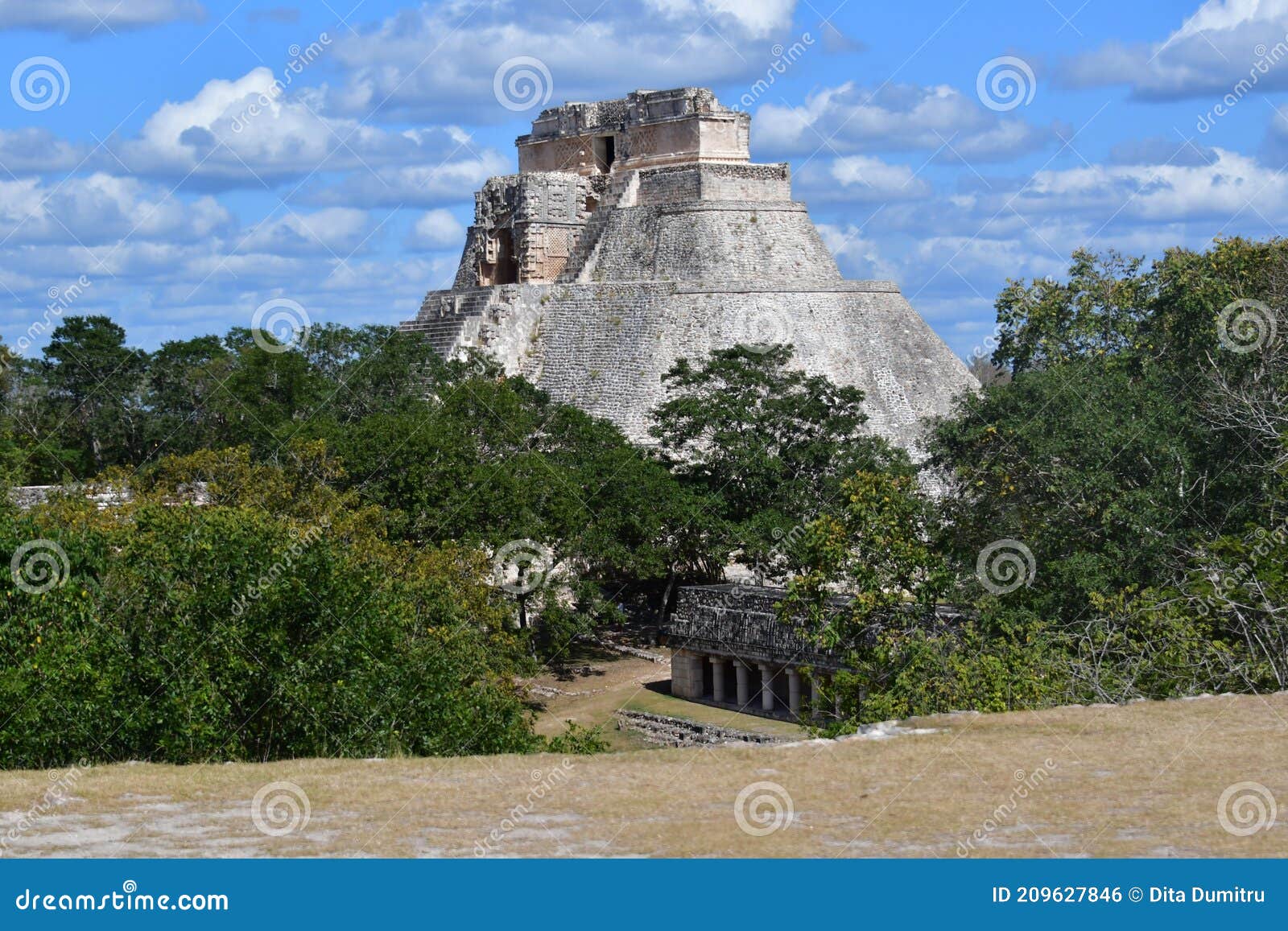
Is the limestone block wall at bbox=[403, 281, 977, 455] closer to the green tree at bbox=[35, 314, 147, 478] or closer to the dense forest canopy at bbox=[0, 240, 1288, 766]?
the dense forest canopy at bbox=[0, 240, 1288, 766]

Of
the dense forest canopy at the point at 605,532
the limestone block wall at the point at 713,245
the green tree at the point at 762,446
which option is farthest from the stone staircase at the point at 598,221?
the green tree at the point at 762,446

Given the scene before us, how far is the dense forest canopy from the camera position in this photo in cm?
1465

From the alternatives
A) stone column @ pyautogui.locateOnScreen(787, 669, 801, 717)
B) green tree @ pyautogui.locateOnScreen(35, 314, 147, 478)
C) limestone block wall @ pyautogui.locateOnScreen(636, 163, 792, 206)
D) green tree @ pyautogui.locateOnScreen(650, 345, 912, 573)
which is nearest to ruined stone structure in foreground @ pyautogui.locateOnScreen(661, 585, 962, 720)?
stone column @ pyautogui.locateOnScreen(787, 669, 801, 717)

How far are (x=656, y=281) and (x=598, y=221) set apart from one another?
335cm

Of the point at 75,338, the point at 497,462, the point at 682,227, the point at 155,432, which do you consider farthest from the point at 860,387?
the point at 75,338

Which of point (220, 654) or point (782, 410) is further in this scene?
point (782, 410)

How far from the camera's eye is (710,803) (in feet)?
34.0

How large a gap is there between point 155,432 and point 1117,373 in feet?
82.5

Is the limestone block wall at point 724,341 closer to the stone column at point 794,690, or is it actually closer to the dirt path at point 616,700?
the dirt path at point 616,700

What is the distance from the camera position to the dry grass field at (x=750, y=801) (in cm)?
942

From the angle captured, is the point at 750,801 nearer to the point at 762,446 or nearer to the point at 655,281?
the point at 762,446

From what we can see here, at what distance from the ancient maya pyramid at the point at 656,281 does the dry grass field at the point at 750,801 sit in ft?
79.4

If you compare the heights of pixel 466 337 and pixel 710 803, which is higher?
pixel 466 337

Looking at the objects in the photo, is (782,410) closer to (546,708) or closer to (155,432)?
(546,708)
